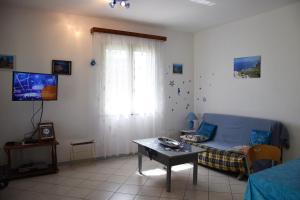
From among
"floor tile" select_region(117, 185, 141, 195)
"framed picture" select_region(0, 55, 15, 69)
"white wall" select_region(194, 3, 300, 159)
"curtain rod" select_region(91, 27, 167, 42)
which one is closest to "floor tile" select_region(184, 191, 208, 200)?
"floor tile" select_region(117, 185, 141, 195)

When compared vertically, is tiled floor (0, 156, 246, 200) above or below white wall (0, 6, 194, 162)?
below

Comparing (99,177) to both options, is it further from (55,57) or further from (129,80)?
(55,57)

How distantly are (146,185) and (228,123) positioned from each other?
6.07 ft

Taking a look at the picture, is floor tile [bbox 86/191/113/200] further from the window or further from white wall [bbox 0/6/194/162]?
the window

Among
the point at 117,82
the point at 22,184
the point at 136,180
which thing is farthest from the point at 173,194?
the point at 117,82

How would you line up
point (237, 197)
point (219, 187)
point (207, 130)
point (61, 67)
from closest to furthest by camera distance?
point (237, 197) → point (219, 187) → point (61, 67) → point (207, 130)

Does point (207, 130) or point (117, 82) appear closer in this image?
point (117, 82)

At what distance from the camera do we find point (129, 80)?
392 cm

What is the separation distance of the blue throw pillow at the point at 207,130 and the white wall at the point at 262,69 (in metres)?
0.39

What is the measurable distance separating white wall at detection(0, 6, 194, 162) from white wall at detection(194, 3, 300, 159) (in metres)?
1.57

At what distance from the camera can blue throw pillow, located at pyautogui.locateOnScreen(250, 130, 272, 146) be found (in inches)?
124

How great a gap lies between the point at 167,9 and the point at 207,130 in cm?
216

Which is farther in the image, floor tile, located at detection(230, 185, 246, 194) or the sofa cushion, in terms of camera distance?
the sofa cushion

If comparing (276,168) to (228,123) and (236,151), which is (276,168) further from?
(228,123)
